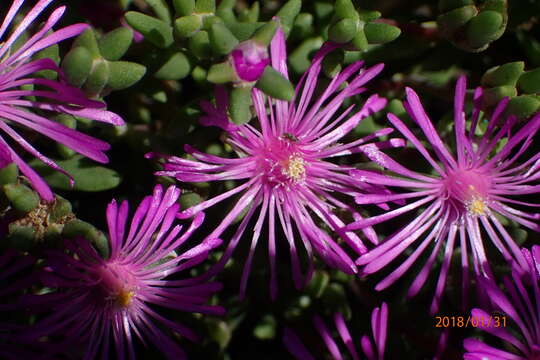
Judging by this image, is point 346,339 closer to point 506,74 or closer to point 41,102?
point 506,74

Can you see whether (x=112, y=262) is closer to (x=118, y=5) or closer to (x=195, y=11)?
(x=195, y=11)

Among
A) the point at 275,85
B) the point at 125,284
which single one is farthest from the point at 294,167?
the point at 125,284

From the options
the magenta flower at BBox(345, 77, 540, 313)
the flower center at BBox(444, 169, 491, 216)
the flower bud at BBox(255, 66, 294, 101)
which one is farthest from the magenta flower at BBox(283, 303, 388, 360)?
the flower bud at BBox(255, 66, 294, 101)

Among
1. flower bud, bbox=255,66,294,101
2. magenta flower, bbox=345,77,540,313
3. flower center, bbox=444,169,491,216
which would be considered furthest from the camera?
flower center, bbox=444,169,491,216

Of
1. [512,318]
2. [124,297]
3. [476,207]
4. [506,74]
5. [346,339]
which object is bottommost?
[124,297]

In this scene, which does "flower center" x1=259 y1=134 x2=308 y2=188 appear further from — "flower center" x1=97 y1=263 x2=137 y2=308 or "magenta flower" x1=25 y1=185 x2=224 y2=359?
"flower center" x1=97 y1=263 x2=137 y2=308

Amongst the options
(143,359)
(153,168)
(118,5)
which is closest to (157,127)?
(153,168)
